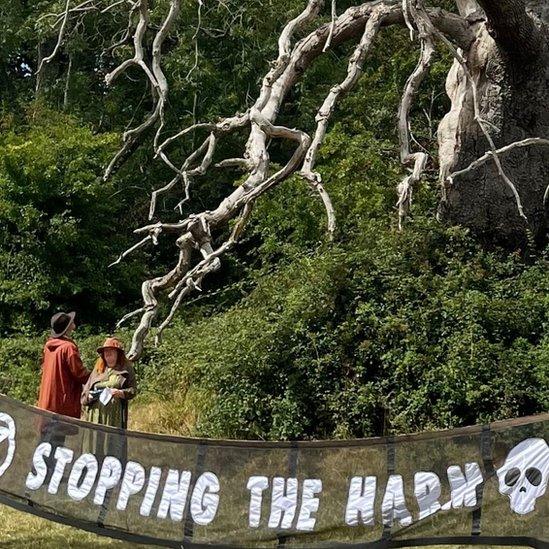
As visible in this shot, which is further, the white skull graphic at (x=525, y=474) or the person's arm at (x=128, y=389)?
the person's arm at (x=128, y=389)

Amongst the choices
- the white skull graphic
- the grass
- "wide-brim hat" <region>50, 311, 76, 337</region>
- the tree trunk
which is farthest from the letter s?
the tree trunk

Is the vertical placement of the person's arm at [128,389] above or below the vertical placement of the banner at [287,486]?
above

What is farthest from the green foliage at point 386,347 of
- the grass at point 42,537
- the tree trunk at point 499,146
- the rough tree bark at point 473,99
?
the grass at point 42,537

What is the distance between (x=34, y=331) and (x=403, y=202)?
7966 mm

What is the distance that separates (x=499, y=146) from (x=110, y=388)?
613 cm

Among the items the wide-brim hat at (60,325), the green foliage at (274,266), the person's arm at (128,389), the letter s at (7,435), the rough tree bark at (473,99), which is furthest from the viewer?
the rough tree bark at (473,99)

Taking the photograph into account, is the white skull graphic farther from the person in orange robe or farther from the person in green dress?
the person in orange robe

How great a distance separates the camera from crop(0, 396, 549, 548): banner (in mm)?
6660

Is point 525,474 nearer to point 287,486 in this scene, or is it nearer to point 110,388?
point 287,486

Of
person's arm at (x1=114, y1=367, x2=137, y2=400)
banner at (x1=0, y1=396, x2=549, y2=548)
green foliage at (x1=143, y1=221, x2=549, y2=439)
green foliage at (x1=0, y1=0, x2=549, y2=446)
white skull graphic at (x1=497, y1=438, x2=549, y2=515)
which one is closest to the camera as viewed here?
white skull graphic at (x1=497, y1=438, x2=549, y2=515)

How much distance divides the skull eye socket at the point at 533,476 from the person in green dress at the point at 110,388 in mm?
3456

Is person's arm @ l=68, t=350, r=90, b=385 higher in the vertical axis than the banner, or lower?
higher

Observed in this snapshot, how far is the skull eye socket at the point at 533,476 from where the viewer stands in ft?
21.6

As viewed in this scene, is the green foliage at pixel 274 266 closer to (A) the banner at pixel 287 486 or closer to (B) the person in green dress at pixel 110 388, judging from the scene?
(B) the person in green dress at pixel 110 388
